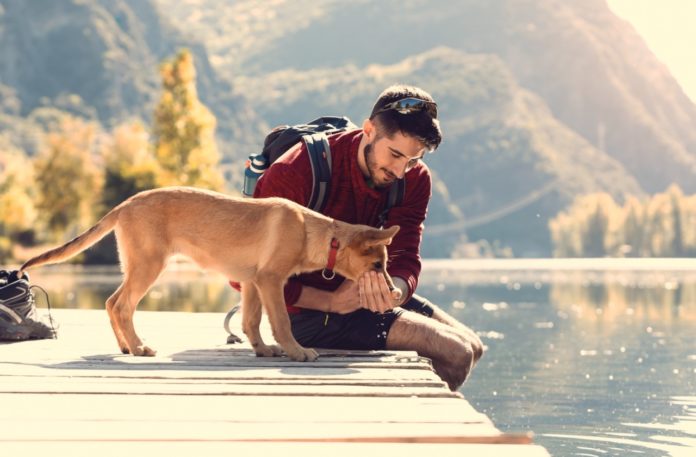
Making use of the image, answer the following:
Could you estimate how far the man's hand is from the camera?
655 cm

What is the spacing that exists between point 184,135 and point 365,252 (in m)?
61.7

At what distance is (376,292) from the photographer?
6.58 metres

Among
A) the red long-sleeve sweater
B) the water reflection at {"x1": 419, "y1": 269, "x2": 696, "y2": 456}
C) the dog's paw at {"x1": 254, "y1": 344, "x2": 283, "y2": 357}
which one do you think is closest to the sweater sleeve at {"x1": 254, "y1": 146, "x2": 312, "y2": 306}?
the red long-sleeve sweater

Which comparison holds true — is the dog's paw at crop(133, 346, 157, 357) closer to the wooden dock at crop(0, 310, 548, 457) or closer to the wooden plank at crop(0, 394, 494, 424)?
the wooden dock at crop(0, 310, 548, 457)

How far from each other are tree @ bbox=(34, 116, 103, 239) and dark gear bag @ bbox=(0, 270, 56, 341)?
64389 millimetres

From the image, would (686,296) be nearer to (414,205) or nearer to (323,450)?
(414,205)

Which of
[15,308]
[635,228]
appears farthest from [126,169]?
[635,228]

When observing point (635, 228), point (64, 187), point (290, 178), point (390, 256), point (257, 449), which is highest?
point (290, 178)

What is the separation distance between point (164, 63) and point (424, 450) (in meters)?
67.9

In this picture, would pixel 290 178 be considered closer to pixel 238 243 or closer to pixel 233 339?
pixel 238 243

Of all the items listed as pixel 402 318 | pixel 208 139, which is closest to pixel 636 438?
pixel 402 318

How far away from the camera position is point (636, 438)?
1045cm

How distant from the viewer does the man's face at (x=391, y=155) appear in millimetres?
6504

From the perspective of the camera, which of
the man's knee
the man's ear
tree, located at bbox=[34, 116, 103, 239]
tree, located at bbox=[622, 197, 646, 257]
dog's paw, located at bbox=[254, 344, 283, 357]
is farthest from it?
tree, located at bbox=[622, 197, 646, 257]
